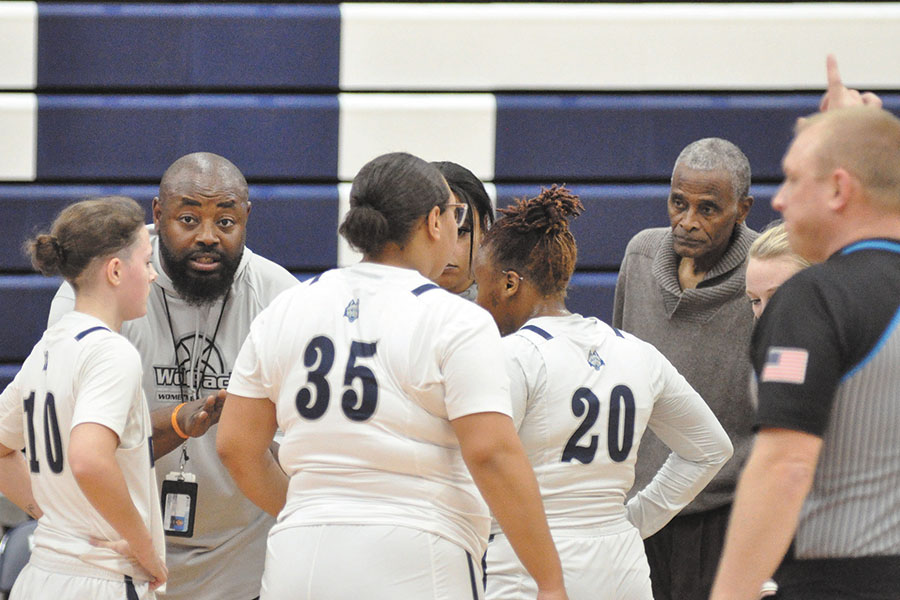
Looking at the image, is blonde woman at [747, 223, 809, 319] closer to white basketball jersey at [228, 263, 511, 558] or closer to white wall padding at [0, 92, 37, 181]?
white basketball jersey at [228, 263, 511, 558]

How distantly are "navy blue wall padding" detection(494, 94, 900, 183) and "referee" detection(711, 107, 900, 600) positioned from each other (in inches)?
104

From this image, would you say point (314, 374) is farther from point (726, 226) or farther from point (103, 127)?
point (103, 127)

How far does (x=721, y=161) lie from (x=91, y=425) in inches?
90.5

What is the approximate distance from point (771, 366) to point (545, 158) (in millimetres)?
2859

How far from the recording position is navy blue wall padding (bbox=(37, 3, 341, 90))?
175 inches

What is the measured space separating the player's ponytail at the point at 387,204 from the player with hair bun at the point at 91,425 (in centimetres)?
70

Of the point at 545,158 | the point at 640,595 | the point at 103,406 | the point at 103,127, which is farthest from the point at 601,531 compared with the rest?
the point at 103,127

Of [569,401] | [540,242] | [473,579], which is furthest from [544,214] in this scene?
[473,579]

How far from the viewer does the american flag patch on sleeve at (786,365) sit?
1730mm

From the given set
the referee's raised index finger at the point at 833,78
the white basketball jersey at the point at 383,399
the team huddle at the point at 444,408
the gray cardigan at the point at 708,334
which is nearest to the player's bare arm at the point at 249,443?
the team huddle at the point at 444,408

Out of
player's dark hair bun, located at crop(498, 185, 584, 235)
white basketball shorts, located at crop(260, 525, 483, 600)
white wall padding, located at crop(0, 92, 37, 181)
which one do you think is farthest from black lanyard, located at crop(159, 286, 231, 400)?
white wall padding, located at crop(0, 92, 37, 181)

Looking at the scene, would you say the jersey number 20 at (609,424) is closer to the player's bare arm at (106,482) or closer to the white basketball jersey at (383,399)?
the white basketball jersey at (383,399)

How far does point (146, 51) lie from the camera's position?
175 inches

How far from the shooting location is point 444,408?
218 centimetres
